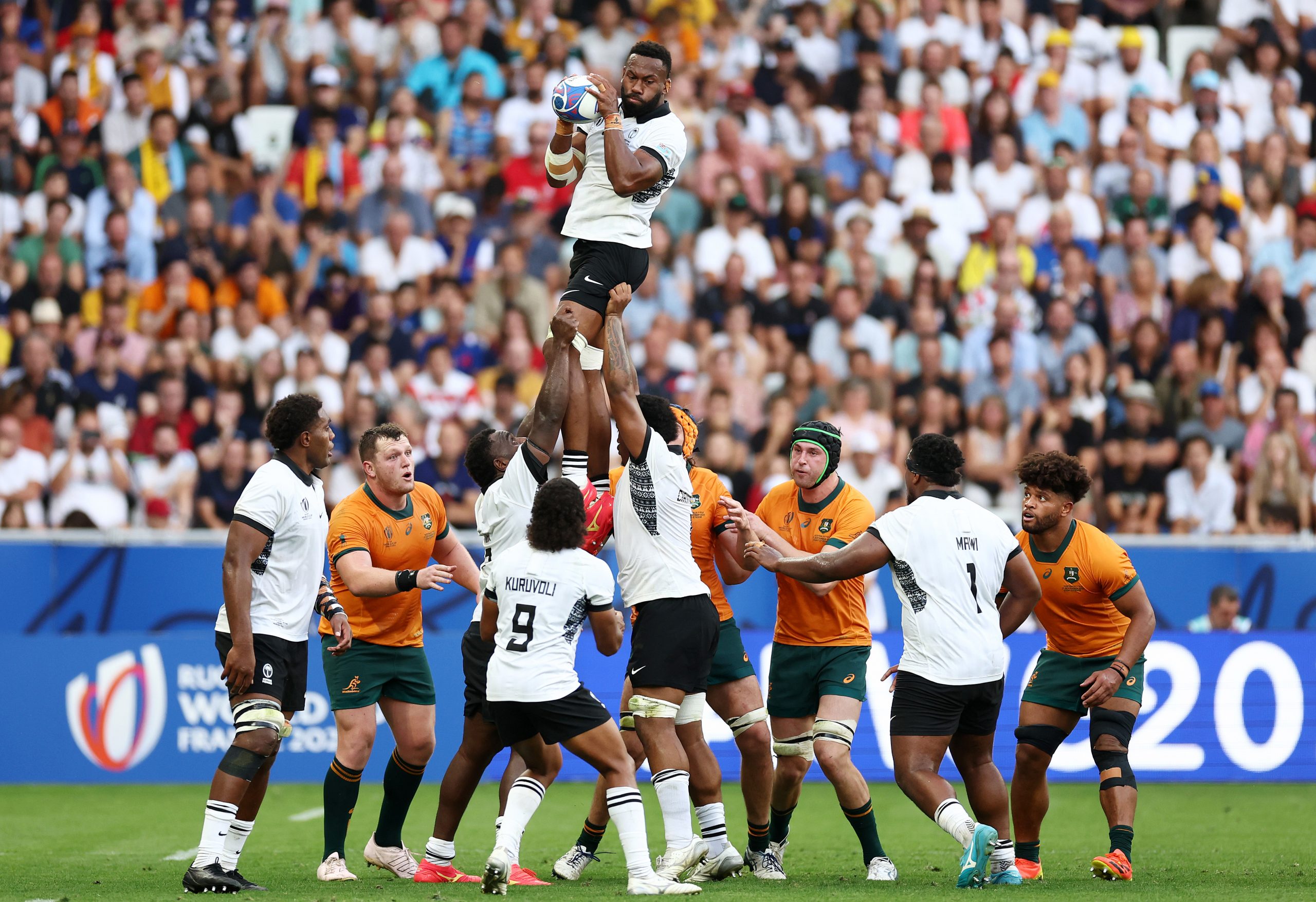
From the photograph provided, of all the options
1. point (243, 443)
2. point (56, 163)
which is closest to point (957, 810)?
point (243, 443)

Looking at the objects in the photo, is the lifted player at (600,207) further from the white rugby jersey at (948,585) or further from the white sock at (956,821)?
the white sock at (956,821)

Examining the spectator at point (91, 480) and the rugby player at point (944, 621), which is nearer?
the rugby player at point (944, 621)

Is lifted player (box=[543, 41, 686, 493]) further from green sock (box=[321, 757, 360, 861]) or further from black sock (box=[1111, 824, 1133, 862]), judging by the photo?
black sock (box=[1111, 824, 1133, 862])

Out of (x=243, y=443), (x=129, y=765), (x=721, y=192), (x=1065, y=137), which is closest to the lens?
(x=129, y=765)

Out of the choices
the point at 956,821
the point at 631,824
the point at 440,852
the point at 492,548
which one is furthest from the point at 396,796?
the point at 956,821

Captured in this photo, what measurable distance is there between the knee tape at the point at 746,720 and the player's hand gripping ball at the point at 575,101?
3.53m

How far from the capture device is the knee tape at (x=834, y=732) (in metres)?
9.05

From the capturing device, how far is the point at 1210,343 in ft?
57.5

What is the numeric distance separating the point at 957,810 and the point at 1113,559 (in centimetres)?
184

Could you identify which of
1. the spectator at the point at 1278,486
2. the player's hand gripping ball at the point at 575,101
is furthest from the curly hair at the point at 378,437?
the spectator at the point at 1278,486

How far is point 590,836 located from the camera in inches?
376

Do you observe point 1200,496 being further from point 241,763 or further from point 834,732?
point 241,763

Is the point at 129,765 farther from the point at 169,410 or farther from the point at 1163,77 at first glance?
the point at 1163,77

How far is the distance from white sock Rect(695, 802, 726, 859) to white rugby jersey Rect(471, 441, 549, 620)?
1688 mm
